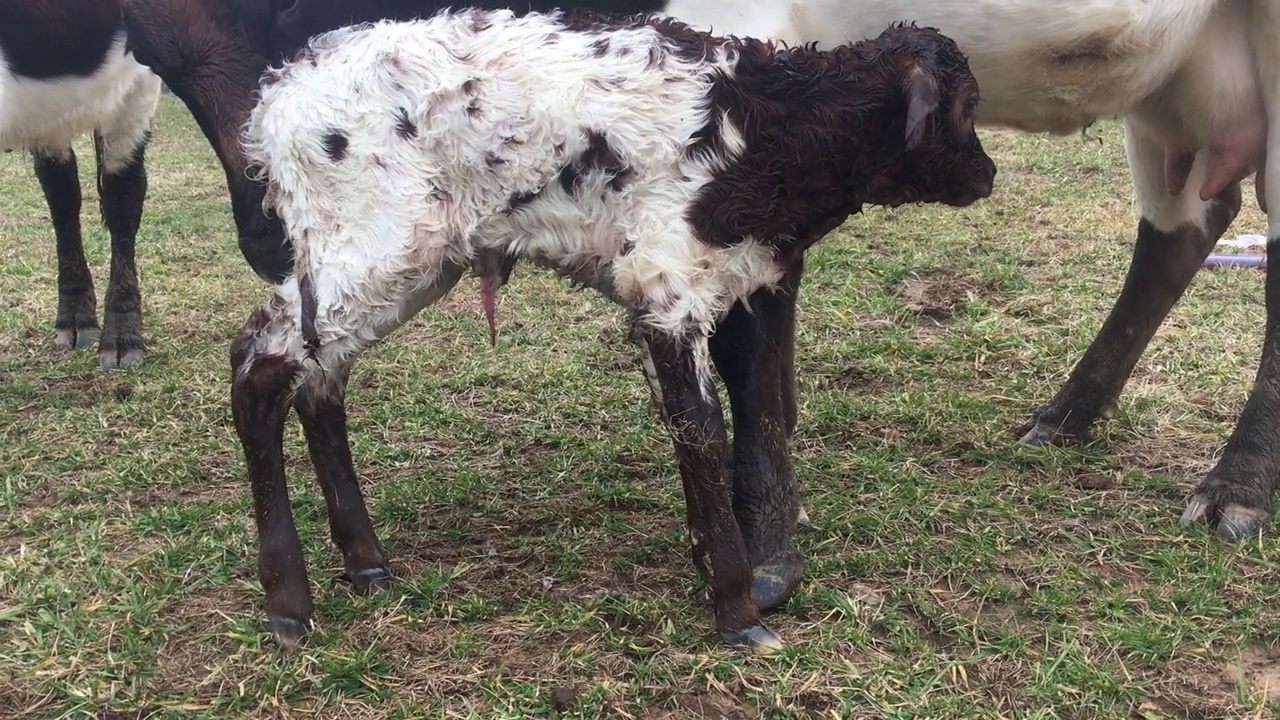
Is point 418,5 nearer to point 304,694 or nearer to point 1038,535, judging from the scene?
point 304,694

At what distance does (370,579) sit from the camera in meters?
2.76

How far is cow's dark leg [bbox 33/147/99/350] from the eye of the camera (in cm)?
530

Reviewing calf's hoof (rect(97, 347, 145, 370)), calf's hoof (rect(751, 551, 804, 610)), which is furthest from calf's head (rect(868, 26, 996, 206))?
calf's hoof (rect(97, 347, 145, 370))

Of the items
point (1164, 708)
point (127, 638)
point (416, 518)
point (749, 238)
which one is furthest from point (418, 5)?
point (1164, 708)

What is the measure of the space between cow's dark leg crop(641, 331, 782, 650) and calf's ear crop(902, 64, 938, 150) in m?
0.63

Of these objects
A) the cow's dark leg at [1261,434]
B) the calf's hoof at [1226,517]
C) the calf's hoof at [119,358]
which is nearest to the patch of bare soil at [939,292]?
the cow's dark leg at [1261,434]

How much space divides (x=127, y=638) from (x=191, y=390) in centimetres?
204

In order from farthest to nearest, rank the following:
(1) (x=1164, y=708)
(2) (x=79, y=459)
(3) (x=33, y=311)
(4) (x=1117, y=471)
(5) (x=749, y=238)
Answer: (3) (x=33, y=311), (2) (x=79, y=459), (4) (x=1117, y=471), (5) (x=749, y=238), (1) (x=1164, y=708)

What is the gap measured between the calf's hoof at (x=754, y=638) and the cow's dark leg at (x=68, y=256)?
4090mm

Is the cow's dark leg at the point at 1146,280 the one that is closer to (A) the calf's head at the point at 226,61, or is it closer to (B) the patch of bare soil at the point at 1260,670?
(B) the patch of bare soil at the point at 1260,670

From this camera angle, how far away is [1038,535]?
3004mm

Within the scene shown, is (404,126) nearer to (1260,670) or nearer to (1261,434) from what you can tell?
(1260,670)

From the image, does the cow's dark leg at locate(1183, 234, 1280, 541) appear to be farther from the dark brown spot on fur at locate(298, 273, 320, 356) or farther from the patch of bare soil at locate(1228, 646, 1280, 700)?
the dark brown spot on fur at locate(298, 273, 320, 356)

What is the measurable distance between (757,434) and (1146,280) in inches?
72.6
